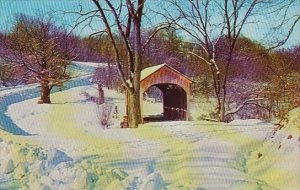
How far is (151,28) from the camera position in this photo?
2.45 m

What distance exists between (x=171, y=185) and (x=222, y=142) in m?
0.30

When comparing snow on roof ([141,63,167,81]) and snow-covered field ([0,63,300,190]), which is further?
snow on roof ([141,63,167,81])

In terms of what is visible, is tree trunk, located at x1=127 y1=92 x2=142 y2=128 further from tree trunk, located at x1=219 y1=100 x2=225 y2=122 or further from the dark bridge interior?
tree trunk, located at x1=219 y1=100 x2=225 y2=122

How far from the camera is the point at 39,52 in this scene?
7.99ft

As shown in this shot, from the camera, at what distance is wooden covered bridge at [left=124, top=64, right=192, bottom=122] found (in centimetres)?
239

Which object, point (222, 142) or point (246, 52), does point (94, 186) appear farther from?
point (246, 52)

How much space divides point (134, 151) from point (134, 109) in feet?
0.54

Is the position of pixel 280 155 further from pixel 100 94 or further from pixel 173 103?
pixel 100 94

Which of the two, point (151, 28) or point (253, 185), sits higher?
point (151, 28)

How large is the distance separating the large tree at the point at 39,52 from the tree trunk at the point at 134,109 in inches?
10.2

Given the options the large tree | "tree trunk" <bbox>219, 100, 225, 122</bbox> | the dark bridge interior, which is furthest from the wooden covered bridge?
the large tree

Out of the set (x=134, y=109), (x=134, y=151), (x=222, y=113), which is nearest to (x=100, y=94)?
(x=134, y=109)

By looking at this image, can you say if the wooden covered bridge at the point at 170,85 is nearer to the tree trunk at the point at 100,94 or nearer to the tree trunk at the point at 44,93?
the tree trunk at the point at 100,94

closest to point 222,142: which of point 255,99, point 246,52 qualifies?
point 255,99
